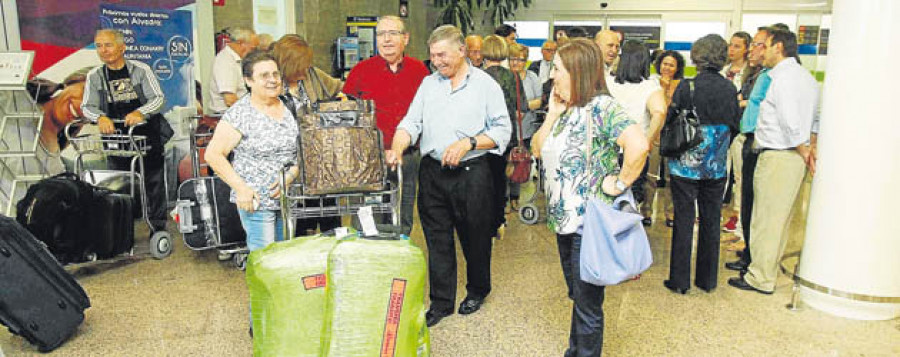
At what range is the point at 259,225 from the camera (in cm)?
312

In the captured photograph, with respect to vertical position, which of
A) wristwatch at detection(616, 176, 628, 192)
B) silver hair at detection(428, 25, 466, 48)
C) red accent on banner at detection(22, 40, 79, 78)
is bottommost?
wristwatch at detection(616, 176, 628, 192)

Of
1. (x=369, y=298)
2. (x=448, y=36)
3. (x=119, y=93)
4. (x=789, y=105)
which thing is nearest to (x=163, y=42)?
(x=119, y=93)

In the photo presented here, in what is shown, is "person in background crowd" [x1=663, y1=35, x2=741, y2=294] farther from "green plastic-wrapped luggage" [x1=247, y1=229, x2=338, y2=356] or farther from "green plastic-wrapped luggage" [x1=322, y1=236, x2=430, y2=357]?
"green plastic-wrapped luggage" [x1=247, y1=229, x2=338, y2=356]

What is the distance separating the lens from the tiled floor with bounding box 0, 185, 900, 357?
3.28m

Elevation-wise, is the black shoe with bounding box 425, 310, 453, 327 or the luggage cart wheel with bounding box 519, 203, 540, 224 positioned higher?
the luggage cart wheel with bounding box 519, 203, 540, 224

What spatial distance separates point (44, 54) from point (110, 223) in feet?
5.45

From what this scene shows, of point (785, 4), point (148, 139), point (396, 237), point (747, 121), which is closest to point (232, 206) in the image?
point (148, 139)

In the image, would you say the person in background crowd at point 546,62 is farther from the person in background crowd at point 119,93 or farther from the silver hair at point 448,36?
the silver hair at point 448,36

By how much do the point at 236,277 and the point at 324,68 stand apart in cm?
386

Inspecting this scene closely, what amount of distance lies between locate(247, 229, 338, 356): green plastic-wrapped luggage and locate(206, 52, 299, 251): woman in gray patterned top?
482 mm

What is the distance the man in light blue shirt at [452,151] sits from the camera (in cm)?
328

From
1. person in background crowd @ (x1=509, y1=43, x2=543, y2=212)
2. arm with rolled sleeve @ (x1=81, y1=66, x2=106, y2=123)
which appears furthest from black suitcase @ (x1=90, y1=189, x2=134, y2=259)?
person in background crowd @ (x1=509, y1=43, x2=543, y2=212)

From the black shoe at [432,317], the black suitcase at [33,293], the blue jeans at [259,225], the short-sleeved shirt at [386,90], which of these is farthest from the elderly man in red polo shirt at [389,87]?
the black suitcase at [33,293]

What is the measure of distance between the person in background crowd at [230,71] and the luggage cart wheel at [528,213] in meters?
2.60
